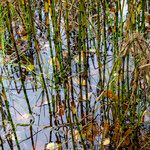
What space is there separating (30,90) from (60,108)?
40 centimetres

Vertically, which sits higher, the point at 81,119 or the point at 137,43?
the point at 137,43

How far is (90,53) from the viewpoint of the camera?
2773 mm

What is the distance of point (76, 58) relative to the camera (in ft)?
8.74

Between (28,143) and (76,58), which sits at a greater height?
(76,58)

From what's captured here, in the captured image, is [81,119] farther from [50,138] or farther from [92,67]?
[92,67]

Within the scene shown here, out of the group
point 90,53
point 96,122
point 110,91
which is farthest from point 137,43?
point 90,53

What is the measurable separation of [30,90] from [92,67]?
0.50 m

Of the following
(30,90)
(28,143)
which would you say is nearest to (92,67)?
(30,90)

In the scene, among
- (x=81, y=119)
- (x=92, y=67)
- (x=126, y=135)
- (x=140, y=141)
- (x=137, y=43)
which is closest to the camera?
(x=137, y=43)

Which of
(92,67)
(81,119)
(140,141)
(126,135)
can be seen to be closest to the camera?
(126,135)

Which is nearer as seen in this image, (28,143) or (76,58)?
(28,143)

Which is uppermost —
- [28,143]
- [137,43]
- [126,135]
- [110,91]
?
[137,43]

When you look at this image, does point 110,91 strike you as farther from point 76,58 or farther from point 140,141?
point 76,58

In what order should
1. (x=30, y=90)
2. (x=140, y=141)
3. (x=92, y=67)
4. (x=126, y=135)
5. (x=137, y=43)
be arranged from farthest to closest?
(x=92, y=67) → (x=30, y=90) → (x=140, y=141) → (x=126, y=135) → (x=137, y=43)
